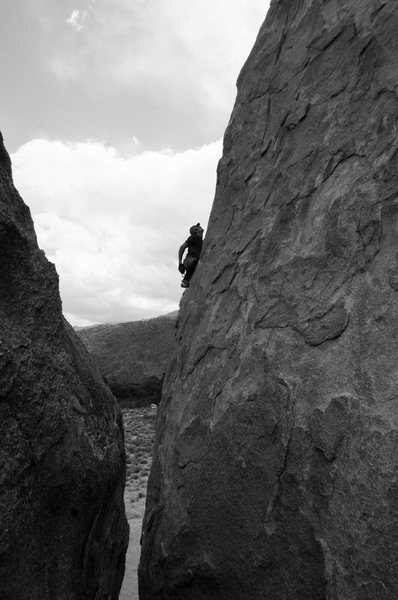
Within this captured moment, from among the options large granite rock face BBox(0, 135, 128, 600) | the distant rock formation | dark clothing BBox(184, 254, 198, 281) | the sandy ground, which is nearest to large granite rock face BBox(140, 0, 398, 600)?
the sandy ground

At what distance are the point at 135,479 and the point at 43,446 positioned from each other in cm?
525

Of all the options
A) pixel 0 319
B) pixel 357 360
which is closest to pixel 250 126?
pixel 357 360

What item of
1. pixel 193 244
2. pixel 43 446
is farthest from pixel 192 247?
pixel 43 446

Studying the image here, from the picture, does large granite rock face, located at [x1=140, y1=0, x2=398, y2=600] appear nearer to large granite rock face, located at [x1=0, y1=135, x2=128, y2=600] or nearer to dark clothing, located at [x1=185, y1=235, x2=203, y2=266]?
large granite rock face, located at [x1=0, y1=135, x2=128, y2=600]

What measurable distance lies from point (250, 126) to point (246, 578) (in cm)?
427

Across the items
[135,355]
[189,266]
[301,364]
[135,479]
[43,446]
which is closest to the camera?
[43,446]

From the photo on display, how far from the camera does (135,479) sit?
7.57 meters

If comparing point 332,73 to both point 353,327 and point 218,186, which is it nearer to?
point 218,186

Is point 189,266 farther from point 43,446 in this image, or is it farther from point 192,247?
point 43,446

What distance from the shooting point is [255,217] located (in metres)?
4.39

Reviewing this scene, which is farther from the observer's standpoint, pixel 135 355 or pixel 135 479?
pixel 135 355

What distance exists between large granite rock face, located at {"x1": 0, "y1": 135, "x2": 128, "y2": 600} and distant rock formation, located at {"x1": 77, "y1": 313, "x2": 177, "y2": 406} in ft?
40.0

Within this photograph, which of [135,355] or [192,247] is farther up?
[192,247]

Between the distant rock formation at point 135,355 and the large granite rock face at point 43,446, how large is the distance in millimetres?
12183
